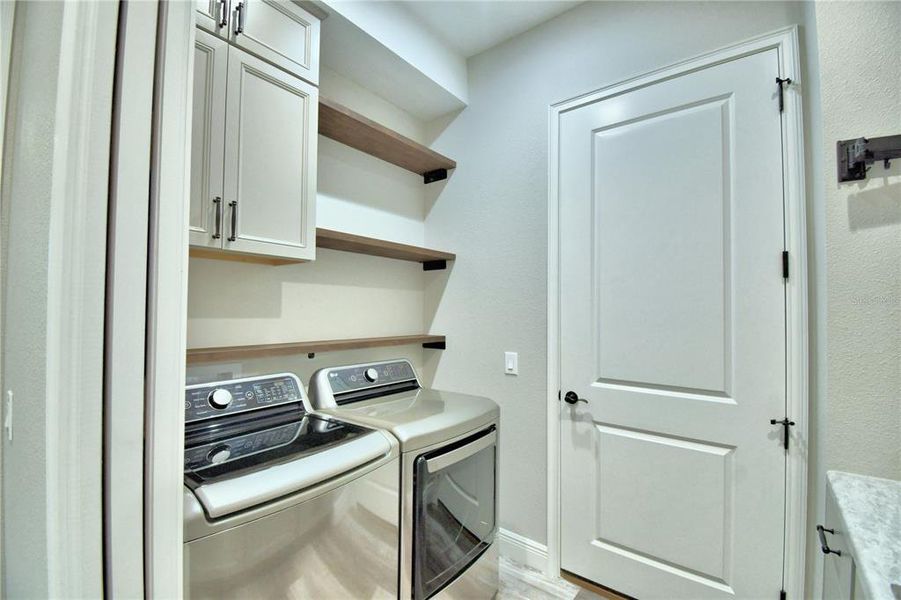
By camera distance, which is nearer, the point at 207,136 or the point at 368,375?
the point at 207,136

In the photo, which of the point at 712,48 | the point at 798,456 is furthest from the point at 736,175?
the point at 798,456

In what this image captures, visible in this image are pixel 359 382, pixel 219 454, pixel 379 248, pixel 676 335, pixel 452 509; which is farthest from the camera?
pixel 379 248

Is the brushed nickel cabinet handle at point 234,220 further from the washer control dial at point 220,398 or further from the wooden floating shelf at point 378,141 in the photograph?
the wooden floating shelf at point 378,141

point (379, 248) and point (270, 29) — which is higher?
point (270, 29)

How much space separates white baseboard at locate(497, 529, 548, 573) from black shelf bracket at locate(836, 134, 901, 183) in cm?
195

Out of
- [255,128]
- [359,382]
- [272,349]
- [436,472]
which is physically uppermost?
[255,128]

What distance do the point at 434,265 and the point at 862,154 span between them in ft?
6.12

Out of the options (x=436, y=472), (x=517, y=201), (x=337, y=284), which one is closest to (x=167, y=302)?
(x=436, y=472)

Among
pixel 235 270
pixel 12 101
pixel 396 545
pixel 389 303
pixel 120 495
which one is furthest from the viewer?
pixel 389 303

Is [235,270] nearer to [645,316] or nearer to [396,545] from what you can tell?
[396,545]

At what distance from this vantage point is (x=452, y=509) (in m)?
1.52

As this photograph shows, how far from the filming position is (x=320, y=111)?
172cm

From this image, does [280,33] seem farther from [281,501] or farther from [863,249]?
[863,249]

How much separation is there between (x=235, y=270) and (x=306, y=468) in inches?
39.3
